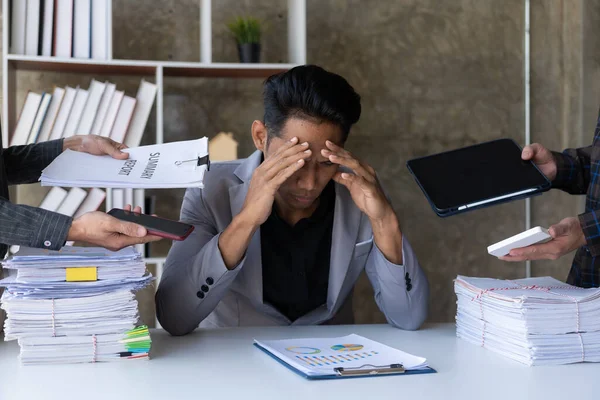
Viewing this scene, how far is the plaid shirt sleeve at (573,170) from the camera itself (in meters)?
2.14

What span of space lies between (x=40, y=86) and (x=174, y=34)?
2.26 feet

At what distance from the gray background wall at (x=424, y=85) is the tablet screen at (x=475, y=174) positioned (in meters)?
1.87

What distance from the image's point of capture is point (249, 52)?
3346 millimetres

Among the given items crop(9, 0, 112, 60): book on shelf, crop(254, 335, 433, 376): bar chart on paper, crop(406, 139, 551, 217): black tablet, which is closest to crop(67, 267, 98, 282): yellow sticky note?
crop(254, 335, 433, 376): bar chart on paper

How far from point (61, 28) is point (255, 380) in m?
2.27

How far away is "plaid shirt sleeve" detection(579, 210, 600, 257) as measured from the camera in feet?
5.89

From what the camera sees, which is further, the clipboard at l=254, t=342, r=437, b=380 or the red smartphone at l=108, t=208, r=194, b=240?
the red smartphone at l=108, t=208, r=194, b=240

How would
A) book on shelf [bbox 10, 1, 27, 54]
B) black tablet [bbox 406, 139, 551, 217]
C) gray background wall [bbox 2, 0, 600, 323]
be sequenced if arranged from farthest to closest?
gray background wall [bbox 2, 0, 600, 323], book on shelf [bbox 10, 1, 27, 54], black tablet [bbox 406, 139, 551, 217]

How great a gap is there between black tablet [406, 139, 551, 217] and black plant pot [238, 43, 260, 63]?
1.66 meters

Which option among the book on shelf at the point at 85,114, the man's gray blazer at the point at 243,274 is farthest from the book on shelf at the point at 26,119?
the man's gray blazer at the point at 243,274

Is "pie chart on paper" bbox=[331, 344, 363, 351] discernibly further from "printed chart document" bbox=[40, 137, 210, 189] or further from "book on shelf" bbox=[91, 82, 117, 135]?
"book on shelf" bbox=[91, 82, 117, 135]

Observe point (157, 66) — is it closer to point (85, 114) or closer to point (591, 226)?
point (85, 114)

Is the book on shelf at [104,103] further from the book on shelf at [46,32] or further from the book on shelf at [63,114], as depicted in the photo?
the book on shelf at [46,32]

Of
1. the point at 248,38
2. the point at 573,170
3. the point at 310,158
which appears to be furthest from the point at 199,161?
the point at 248,38
